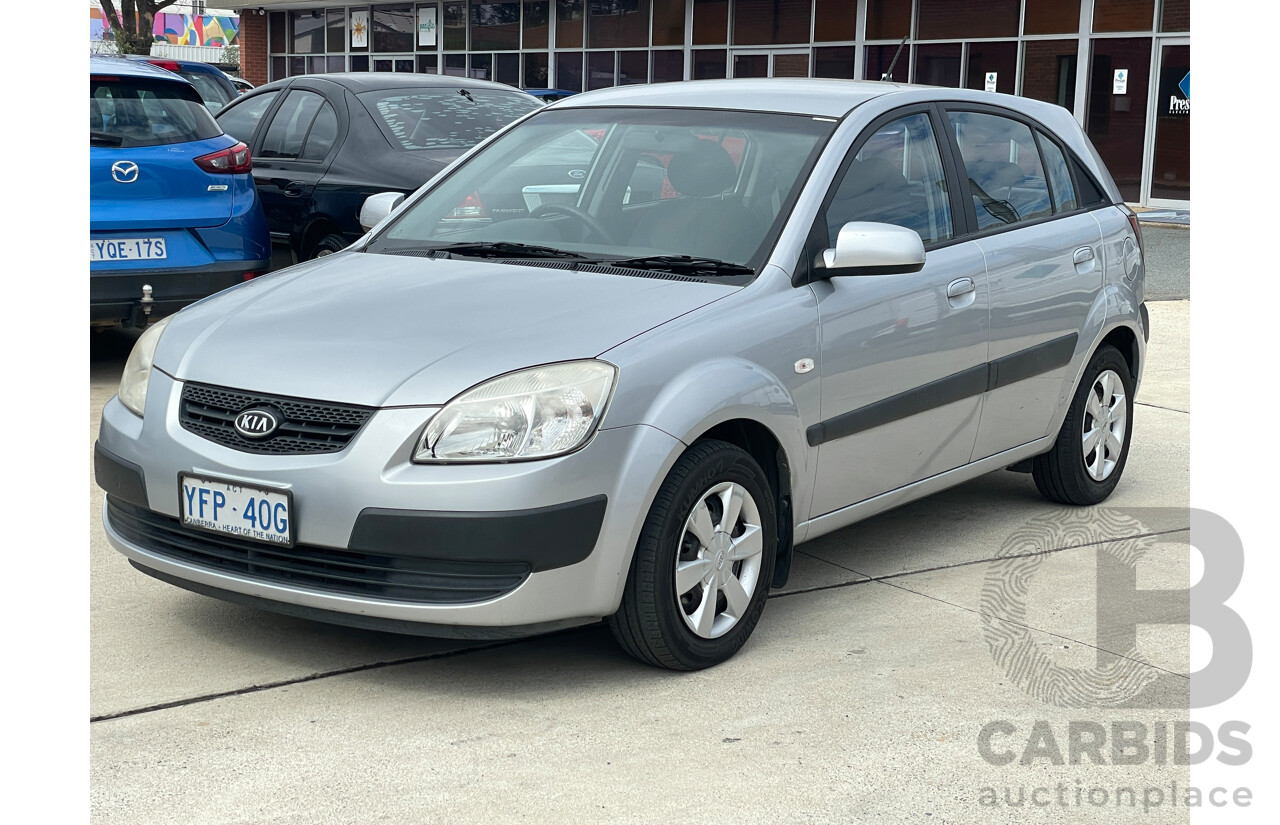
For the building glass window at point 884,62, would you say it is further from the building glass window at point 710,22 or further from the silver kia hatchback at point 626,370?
the silver kia hatchback at point 626,370

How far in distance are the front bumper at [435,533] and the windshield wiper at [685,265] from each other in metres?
0.72

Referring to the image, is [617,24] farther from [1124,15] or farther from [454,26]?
[1124,15]

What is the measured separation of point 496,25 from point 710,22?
18.5ft

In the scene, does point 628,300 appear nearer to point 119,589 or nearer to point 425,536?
point 425,536

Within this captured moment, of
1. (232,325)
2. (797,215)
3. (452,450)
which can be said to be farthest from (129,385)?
(797,215)

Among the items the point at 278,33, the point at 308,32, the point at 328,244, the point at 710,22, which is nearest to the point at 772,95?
the point at 328,244

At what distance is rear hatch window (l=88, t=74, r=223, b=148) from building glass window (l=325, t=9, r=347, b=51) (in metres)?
25.9

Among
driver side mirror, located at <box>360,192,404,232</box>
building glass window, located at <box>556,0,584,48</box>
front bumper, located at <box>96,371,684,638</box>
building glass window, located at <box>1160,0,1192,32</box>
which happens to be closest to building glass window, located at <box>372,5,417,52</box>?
building glass window, located at <box>556,0,584,48</box>

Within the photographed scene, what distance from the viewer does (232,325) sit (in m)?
3.90

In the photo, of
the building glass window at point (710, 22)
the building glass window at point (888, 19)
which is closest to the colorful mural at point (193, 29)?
the building glass window at point (710, 22)

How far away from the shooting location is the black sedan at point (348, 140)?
859cm

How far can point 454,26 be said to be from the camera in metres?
29.1

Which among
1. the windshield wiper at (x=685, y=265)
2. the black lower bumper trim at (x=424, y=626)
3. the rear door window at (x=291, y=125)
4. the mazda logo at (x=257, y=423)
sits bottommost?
the black lower bumper trim at (x=424, y=626)

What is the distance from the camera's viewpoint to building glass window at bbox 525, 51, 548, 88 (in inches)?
1077
